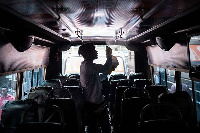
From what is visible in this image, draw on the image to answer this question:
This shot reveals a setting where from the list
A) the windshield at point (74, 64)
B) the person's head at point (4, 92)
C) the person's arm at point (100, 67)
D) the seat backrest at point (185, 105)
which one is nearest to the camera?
the person's arm at point (100, 67)

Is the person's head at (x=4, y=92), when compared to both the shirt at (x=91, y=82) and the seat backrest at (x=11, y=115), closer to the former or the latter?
the seat backrest at (x=11, y=115)

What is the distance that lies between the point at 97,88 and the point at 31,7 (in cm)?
209

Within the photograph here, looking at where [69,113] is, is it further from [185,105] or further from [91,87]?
[185,105]

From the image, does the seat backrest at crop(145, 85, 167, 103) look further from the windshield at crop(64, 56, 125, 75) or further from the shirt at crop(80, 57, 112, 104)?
the windshield at crop(64, 56, 125, 75)

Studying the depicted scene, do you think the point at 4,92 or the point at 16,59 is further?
the point at 4,92

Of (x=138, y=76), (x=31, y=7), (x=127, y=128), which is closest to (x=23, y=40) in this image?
(x=31, y=7)

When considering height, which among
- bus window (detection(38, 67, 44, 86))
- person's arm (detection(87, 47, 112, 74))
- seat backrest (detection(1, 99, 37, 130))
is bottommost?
seat backrest (detection(1, 99, 37, 130))

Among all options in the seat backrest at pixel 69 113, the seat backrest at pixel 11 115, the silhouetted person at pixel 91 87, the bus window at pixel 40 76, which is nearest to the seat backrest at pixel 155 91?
the silhouetted person at pixel 91 87

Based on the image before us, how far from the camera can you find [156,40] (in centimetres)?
531

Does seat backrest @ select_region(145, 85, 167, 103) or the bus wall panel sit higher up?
the bus wall panel

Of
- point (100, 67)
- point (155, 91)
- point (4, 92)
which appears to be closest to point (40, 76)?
point (4, 92)

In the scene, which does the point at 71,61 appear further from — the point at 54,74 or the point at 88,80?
the point at 88,80

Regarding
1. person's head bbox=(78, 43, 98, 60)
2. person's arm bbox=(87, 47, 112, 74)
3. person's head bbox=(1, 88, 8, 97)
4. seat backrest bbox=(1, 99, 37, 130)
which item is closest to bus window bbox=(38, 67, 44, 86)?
person's head bbox=(1, 88, 8, 97)

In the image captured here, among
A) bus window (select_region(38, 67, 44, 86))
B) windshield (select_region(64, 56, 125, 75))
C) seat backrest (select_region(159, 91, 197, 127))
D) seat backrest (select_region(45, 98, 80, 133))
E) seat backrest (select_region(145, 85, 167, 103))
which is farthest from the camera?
windshield (select_region(64, 56, 125, 75))
